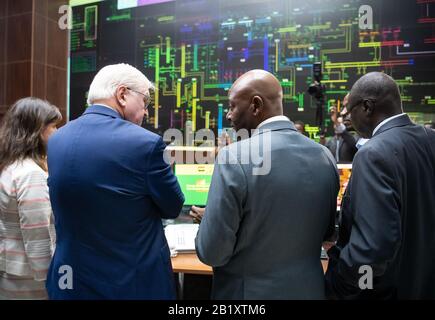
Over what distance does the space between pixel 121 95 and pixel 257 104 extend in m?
0.47

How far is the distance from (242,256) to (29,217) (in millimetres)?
853

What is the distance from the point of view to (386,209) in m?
1.14

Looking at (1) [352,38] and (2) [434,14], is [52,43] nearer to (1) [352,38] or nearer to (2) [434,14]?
(1) [352,38]

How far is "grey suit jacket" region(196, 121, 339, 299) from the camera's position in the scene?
1.12m

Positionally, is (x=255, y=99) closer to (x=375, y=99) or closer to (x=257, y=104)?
(x=257, y=104)

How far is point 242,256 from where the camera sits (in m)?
1.18

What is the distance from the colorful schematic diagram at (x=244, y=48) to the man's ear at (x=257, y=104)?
2.83 m

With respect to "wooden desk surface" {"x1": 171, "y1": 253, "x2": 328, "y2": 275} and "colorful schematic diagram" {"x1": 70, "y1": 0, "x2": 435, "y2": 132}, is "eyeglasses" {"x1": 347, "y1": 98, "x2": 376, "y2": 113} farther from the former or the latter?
"colorful schematic diagram" {"x1": 70, "y1": 0, "x2": 435, "y2": 132}

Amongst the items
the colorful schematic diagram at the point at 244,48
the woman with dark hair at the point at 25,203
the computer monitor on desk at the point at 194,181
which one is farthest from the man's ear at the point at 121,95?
the colorful schematic diagram at the point at 244,48

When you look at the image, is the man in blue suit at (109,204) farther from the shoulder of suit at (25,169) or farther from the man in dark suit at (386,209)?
the man in dark suit at (386,209)

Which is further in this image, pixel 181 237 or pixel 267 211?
pixel 181 237

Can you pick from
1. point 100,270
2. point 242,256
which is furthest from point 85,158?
point 242,256

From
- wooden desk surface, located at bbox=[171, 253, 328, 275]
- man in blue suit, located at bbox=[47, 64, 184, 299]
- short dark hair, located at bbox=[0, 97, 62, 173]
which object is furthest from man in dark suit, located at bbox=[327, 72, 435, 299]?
short dark hair, located at bbox=[0, 97, 62, 173]

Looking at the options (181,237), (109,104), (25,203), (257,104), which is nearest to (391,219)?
(257,104)
